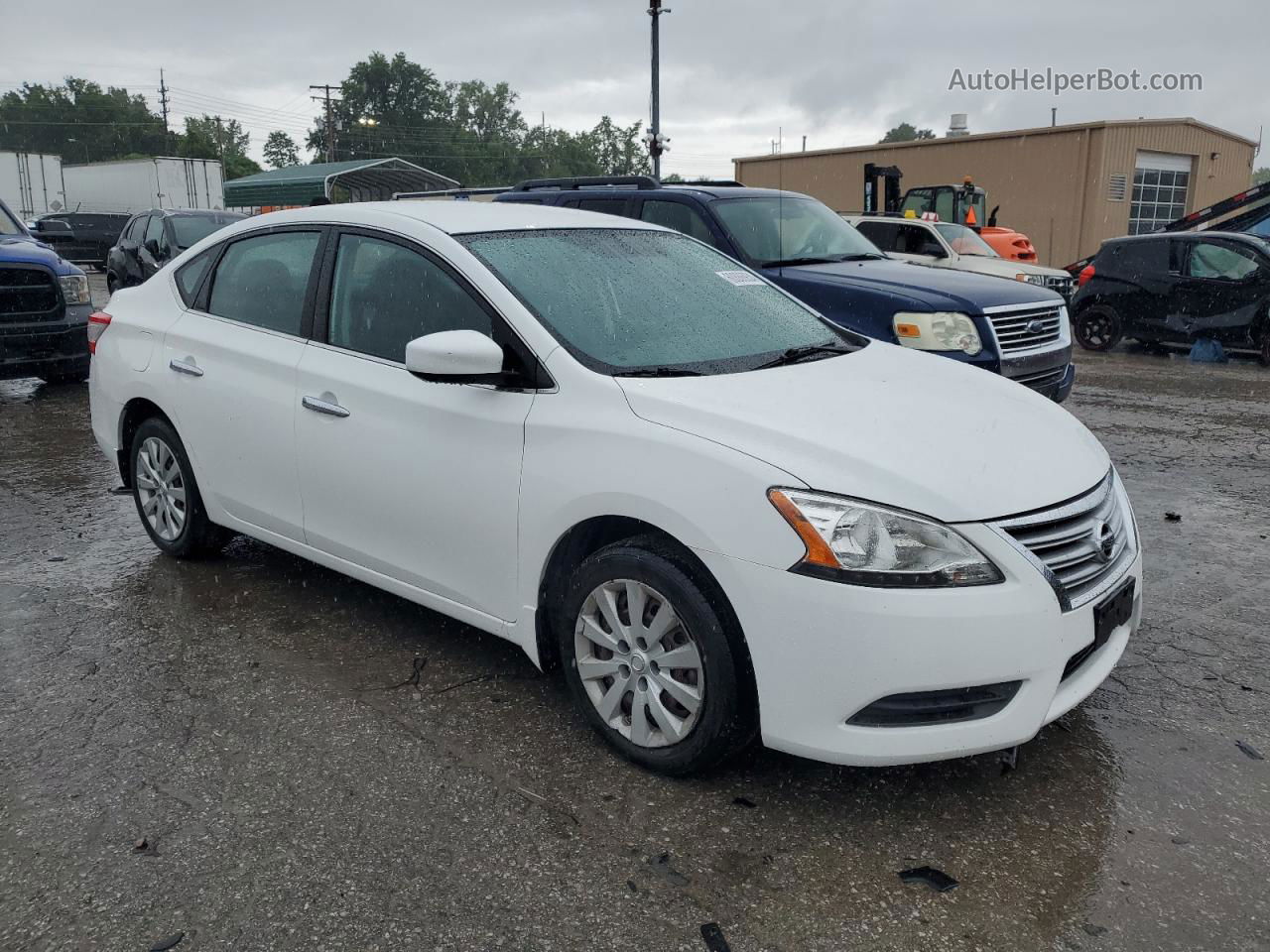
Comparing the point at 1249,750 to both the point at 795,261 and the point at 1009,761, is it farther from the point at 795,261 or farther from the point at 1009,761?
the point at 795,261

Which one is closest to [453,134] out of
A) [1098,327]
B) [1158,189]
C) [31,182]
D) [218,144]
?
[218,144]

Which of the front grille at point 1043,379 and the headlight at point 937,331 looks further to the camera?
the front grille at point 1043,379

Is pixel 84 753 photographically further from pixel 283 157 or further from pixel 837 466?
pixel 283 157

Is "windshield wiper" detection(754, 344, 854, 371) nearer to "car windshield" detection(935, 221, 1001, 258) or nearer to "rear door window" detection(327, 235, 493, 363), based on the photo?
"rear door window" detection(327, 235, 493, 363)

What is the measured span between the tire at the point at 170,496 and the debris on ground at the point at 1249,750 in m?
4.15

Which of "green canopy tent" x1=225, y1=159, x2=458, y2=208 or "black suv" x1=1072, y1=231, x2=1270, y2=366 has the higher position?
"green canopy tent" x1=225, y1=159, x2=458, y2=208

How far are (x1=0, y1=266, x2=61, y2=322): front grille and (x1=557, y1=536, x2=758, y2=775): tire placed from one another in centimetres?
846

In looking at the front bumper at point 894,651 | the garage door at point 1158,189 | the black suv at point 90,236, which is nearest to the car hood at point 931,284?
the front bumper at point 894,651

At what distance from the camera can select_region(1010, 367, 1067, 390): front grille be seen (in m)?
7.51

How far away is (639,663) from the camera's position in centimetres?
311

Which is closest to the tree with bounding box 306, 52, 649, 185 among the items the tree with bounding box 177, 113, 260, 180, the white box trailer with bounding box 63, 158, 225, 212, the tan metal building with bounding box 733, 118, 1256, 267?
the tree with bounding box 177, 113, 260, 180

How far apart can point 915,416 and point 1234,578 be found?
8.66 ft

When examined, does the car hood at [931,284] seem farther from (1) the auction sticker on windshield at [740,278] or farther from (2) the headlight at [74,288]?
(2) the headlight at [74,288]

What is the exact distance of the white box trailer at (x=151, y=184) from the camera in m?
38.9
